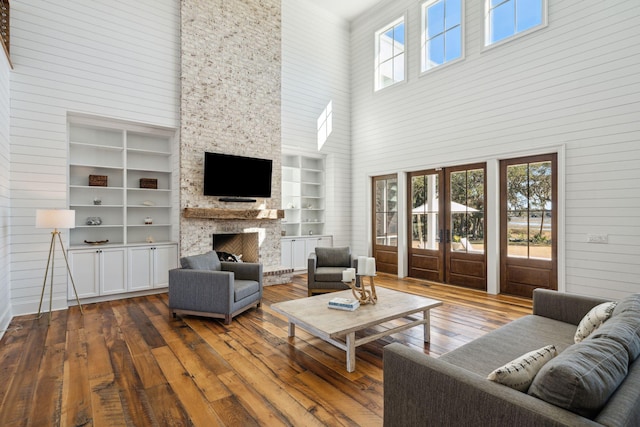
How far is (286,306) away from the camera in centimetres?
335

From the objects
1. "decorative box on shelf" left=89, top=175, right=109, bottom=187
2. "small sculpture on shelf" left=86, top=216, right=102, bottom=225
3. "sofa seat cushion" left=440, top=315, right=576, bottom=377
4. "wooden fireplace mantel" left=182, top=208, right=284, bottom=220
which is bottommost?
"sofa seat cushion" left=440, top=315, right=576, bottom=377

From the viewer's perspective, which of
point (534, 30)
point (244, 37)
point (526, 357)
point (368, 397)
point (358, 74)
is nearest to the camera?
point (526, 357)

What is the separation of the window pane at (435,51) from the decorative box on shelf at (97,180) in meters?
6.29

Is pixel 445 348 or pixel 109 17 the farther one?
pixel 109 17

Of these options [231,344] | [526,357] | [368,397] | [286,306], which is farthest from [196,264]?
[526,357]

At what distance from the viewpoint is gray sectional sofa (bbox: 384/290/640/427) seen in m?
1.20

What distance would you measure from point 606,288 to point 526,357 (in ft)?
13.3

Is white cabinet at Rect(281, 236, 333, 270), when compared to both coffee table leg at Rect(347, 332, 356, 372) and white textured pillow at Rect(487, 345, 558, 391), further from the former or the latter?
white textured pillow at Rect(487, 345, 558, 391)

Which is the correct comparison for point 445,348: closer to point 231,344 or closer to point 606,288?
point 231,344

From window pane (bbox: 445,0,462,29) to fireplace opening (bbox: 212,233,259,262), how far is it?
551 centimetres

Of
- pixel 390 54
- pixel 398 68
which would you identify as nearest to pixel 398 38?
pixel 390 54

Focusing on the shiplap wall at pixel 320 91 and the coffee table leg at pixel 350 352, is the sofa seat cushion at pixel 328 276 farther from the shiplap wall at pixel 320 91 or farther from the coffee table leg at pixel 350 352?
the shiplap wall at pixel 320 91

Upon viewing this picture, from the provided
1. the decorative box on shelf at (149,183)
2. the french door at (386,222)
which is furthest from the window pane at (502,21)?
the decorative box on shelf at (149,183)

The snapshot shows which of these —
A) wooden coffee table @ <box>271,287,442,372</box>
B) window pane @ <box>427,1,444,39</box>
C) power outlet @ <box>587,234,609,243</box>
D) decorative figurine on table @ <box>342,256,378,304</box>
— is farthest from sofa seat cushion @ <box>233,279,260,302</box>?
window pane @ <box>427,1,444,39</box>
